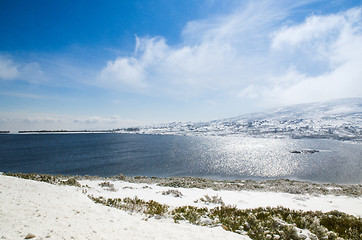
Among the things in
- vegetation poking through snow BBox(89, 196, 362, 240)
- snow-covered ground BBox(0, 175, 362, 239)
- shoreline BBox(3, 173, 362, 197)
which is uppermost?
snow-covered ground BBox(0, 175, 362, 239)

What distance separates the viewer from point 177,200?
666 inches

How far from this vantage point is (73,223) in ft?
27.3

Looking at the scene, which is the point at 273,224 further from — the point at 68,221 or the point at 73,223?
the point at 68,221

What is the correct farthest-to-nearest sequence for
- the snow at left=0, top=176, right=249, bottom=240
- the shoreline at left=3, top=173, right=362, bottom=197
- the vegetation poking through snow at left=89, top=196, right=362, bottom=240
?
the shoreline at left=3, top=173, right=362, bottom=197 < the vegetation poking through snow at left=89, top=196, right=362, bottom=240 < the snow at left=0, top=176, right=249, bottom=240

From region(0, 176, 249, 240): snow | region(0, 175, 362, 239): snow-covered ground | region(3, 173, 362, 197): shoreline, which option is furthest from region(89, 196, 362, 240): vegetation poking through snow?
region(3, 173, 362, 197): shoreline

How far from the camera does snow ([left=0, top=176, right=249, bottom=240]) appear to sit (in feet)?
24.3

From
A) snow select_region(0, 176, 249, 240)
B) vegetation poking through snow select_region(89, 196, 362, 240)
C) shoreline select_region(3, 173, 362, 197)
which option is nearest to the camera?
snow select_region(0, 176, 249, 240)

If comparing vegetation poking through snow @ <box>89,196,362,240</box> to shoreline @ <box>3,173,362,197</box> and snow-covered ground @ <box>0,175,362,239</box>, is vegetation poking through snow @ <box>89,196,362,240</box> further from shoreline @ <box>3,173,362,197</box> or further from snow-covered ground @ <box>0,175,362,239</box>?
shoreline @ <box>3,173,362,197</box>

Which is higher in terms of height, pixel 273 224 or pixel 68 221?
pixel 68 221

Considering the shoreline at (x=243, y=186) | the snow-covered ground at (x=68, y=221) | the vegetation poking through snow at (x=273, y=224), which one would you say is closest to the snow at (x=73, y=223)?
the snow-covered ground at (x=68, y=221)

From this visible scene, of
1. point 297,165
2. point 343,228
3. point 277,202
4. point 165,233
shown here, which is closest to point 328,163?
point 297,165

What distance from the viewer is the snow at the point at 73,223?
7.42m

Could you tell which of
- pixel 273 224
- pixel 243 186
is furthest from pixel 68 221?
pixel 243 186

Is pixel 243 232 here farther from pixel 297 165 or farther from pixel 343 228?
pixel 297 165
